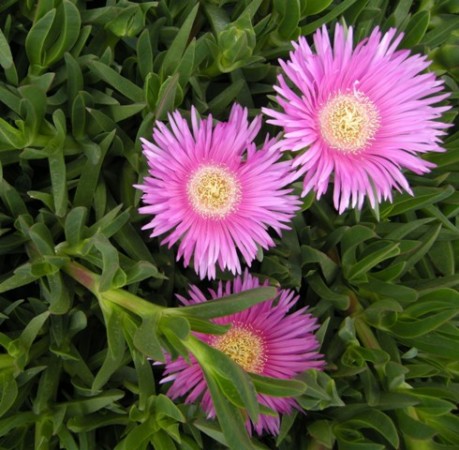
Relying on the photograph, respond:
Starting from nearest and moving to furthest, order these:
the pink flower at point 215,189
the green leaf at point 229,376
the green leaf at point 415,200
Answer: the green leaf at point 229,376, the pink flower at point 215,189, the green leaf at point 415,200

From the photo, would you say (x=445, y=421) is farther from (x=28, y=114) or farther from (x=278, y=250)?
(x=28, y=114)

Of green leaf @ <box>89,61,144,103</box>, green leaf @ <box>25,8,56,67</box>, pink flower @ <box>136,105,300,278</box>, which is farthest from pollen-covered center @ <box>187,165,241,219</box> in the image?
green leaf @ <box>25,8,56,67</box>

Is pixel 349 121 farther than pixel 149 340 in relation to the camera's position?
Yes

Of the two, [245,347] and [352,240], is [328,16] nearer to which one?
[352,240]

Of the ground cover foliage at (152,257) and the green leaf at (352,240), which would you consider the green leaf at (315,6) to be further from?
the green leaf at (352,240)

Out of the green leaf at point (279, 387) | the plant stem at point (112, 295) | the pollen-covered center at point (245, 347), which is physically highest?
the green leaf at point (279, 387)

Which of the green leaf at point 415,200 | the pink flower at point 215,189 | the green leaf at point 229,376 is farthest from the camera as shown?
the green leaf at point 415,200

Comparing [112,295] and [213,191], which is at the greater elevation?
[213,191]

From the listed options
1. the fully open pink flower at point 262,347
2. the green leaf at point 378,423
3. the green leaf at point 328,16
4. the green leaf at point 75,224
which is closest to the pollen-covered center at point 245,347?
the fully open pink flower at point 262,347

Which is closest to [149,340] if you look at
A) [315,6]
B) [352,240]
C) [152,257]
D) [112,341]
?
[112,341]
